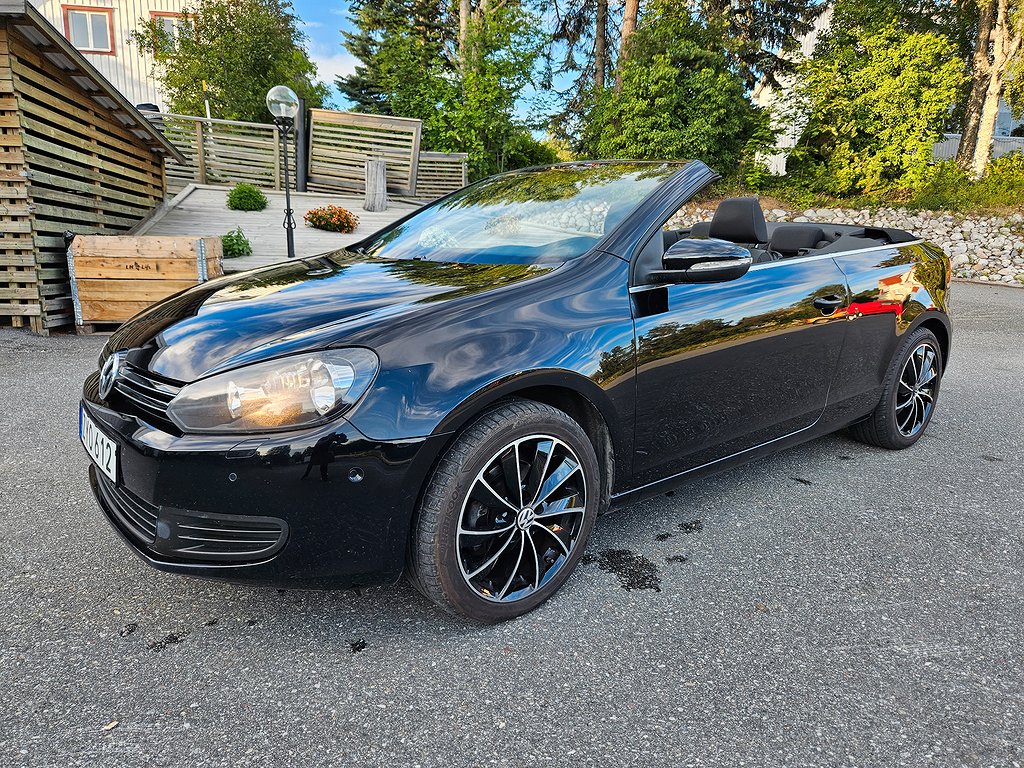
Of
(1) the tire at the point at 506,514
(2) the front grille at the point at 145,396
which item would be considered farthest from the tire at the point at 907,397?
(2) the front grille at the point at 145,396

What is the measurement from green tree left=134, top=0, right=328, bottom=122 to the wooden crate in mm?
17345

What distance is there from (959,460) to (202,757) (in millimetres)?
3813

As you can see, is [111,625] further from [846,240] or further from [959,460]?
[959,460]

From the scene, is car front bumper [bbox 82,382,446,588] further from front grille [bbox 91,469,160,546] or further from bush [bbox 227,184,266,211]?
bush [bbox 227,184,266,211]

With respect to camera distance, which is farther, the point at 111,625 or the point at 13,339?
Answer: the point at 13,339

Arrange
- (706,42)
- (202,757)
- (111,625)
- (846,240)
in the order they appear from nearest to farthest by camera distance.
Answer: (202,757), (111,625), (846,240), (706,42)

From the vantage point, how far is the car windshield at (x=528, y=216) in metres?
2.51

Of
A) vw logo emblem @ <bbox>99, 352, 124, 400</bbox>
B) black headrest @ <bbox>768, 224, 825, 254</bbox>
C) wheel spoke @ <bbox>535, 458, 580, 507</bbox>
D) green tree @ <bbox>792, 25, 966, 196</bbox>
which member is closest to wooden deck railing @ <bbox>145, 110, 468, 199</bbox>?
green tree @ <bbox>792, 25, 966, 196</bbox>

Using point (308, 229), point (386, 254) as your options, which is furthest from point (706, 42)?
point (386, 254)

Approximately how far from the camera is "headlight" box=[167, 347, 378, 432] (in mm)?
1731

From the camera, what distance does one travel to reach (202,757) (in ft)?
5.18

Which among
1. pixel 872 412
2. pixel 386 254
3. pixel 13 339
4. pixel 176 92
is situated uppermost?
pixel 176 92

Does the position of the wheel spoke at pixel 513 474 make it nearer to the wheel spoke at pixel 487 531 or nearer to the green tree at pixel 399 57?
the wheel spoke at pixel 487 531

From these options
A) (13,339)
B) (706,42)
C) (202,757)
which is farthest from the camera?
(706,42)
